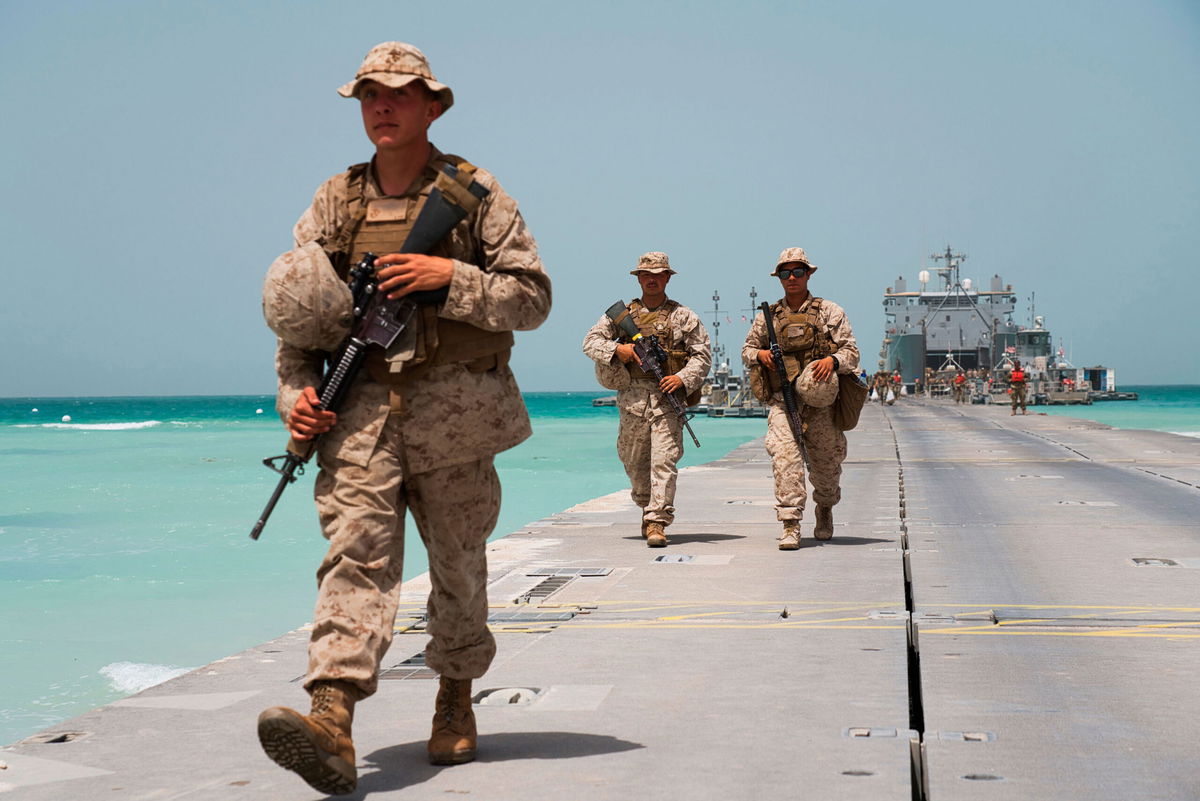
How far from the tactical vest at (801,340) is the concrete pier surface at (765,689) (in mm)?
1320

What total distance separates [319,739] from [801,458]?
24.0 feet

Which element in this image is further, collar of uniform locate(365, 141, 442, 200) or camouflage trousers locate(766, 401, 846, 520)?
camouflage trousers locate(766, 401, 846, 520)

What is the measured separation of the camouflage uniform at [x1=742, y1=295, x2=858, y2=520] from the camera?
418 inches

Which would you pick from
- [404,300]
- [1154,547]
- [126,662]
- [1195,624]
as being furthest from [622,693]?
[1154,547]

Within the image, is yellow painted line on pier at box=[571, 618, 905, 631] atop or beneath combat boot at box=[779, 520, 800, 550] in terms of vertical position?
beneath

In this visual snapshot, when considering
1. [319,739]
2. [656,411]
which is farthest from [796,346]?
[319,739]

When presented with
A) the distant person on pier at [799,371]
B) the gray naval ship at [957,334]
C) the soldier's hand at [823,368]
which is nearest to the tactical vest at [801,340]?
the distant person on pier at [799,371]

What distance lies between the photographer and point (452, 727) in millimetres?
4559

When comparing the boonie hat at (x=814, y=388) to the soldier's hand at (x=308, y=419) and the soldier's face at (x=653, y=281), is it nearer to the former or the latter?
the soldier's face at (x=653, y=281)

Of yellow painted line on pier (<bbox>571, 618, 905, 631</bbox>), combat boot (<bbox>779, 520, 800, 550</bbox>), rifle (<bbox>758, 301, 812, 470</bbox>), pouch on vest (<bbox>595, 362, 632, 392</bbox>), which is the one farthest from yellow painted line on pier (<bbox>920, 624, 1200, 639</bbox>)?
pouch on vest (<bbox>595, 362, 632, 392</bbox>)

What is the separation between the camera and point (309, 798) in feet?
13.7

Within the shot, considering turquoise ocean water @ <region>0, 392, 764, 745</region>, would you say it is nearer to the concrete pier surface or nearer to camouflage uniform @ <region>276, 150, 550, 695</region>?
the concrete pier surface

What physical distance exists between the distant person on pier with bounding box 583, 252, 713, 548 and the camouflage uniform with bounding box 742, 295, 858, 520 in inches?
18.3

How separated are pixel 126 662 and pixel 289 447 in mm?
6304
